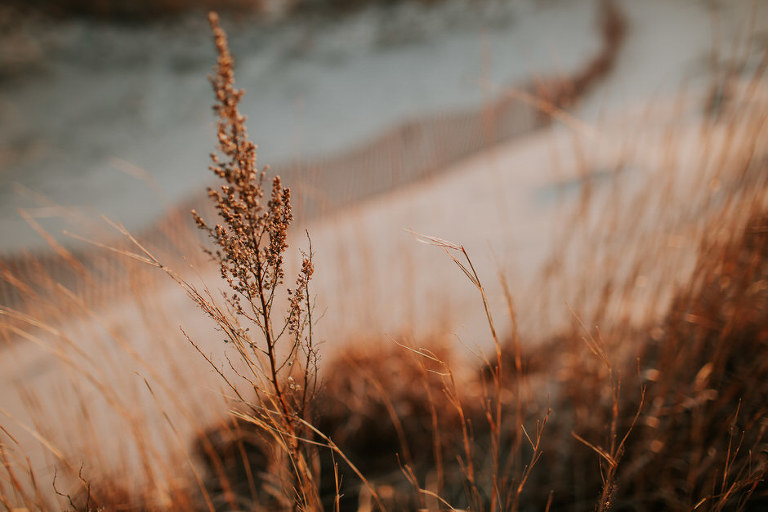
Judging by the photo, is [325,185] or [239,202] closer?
[239,202]

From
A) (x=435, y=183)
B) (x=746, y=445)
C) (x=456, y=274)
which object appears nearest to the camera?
(x=746, y=445)

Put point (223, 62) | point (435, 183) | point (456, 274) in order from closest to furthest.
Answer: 1. point (223, 62)
2. point (435, 183)
3. point (456, 274)

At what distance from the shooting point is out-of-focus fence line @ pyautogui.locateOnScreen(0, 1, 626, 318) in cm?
87

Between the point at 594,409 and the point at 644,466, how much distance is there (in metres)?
0.15

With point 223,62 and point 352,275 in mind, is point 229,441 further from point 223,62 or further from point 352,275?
point 223,62

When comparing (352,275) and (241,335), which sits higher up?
(241,335)

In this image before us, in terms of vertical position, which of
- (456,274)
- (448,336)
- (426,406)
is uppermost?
(456,274)

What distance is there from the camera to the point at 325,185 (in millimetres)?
1537

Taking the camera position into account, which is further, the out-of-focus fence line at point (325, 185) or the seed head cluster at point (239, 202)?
the out-of-focus fence line at point (325, 185)

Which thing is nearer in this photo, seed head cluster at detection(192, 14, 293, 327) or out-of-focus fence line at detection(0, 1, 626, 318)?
seed head cluster at detection(192, 14, 293, 327)

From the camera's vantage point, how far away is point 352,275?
1415 millimetres

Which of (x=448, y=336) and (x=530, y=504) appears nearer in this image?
(x=530, y=504)

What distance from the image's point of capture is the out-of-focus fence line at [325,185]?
34.1 inches

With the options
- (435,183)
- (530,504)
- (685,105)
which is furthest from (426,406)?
(685,105)
